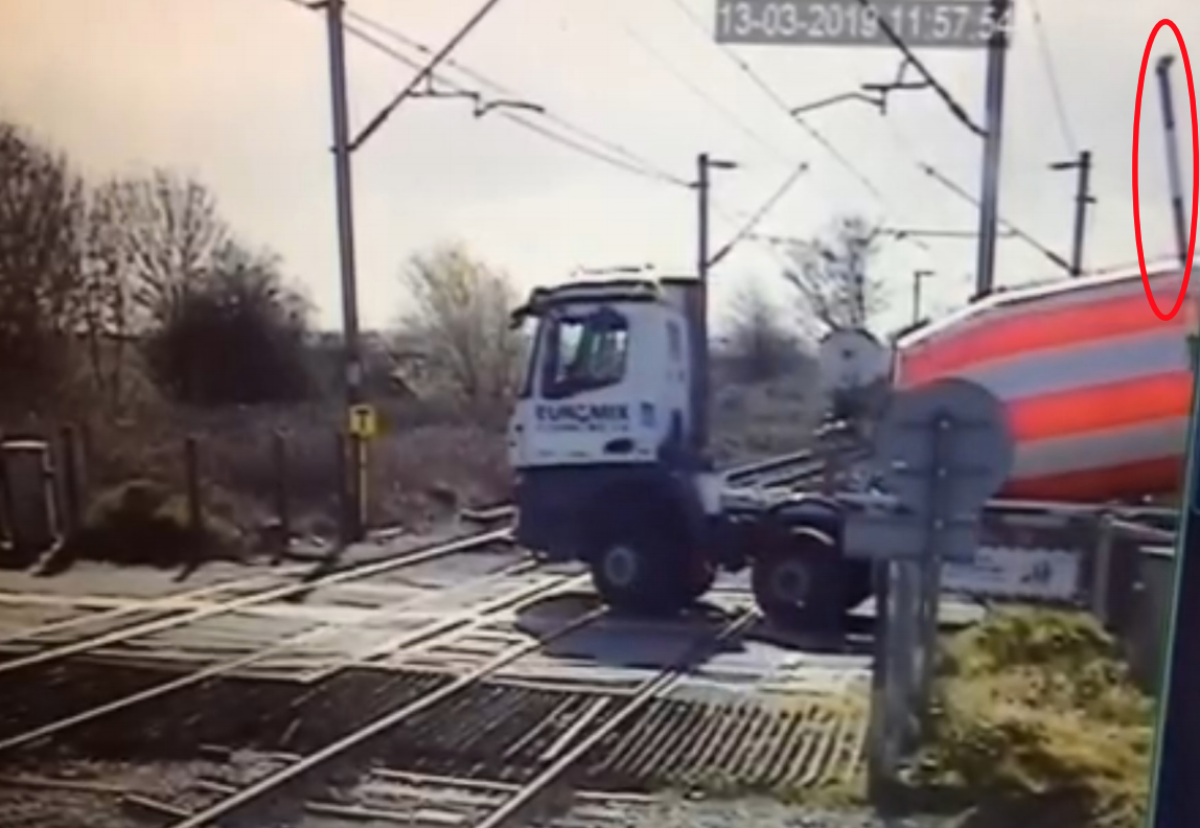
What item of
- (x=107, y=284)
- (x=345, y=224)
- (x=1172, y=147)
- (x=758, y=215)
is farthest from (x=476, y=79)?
(x=1172, y=147)

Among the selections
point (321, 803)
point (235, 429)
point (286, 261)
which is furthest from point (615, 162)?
point (321, 803)

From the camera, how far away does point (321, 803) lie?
143 cm

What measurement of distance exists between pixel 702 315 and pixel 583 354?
0.36ft

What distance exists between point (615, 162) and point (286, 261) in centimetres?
32

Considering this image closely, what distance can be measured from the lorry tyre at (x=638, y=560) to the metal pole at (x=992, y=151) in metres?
0.35

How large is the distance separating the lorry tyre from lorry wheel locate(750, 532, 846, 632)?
6 cm

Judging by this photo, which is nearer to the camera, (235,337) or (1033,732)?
(1033,732)

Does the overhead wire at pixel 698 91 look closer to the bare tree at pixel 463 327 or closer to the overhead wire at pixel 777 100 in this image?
the overhead wire at pixel 777 100

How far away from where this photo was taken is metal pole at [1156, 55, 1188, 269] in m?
1.25

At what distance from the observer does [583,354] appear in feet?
4.42

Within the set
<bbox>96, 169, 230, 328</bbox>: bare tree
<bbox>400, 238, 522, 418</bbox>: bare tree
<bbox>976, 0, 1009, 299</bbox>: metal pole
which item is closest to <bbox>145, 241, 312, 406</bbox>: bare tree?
<bbox>96, 169, 230, 328</bbox>: bare tree

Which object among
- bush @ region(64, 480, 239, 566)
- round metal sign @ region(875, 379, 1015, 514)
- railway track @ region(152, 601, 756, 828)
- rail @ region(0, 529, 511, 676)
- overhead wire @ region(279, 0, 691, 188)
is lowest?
railway track @ region(152, 601, 756, 828)

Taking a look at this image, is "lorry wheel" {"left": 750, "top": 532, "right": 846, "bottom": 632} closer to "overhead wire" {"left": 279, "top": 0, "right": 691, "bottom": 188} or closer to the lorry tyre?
the lorry tyre

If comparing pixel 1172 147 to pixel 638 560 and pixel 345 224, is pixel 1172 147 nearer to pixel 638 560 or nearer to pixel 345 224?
pixel 638 560
